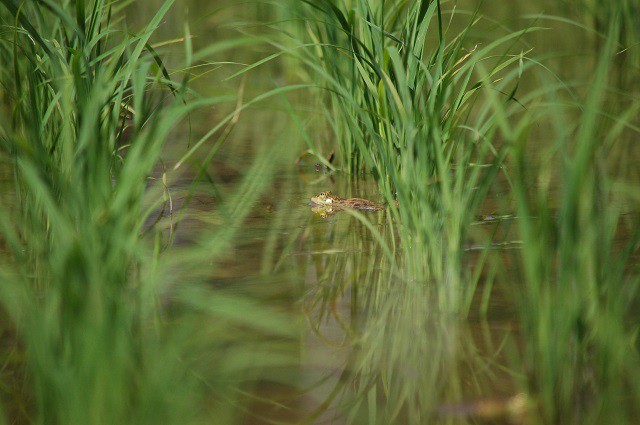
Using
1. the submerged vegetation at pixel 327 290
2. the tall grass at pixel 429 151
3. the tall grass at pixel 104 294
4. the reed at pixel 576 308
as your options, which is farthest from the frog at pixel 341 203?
the reed at pixel 576 308

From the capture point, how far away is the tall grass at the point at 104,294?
122 centimetres

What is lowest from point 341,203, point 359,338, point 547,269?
point 359,338

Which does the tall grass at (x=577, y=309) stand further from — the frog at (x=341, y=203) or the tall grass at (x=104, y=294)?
the frog at (x=341, y=203)

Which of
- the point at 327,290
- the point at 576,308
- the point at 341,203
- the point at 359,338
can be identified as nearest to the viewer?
the point at 576,308

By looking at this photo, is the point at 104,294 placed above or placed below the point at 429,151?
below

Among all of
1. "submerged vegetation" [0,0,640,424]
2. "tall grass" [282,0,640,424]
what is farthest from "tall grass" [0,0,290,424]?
"tall grass" [282,0,640,424]

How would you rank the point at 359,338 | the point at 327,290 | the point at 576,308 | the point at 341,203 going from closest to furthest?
the point at 576,308 → the point at 359,338 → the point at 327,290 → the point at 341,203

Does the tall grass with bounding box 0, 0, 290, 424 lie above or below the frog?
below

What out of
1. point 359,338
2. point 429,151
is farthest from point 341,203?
point 359,338

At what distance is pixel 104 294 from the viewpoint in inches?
51.8

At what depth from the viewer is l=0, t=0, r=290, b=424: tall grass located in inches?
47.9

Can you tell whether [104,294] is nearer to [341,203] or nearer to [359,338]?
[359,338]

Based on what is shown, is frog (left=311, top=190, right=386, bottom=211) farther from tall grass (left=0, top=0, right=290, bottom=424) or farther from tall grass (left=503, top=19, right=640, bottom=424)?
tall grass (left=503, top=19, right=640, bottom=424)

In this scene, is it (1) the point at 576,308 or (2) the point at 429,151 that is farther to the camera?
(2) the point at 429,151
